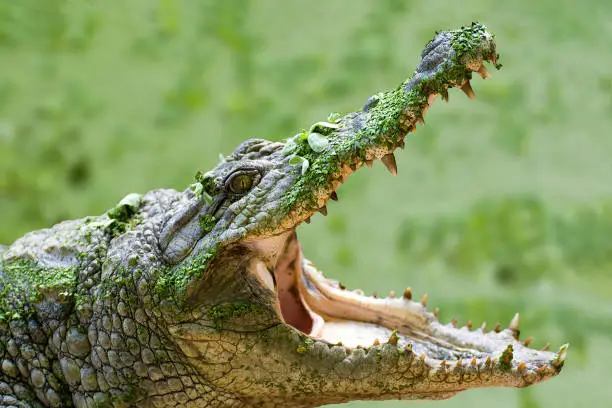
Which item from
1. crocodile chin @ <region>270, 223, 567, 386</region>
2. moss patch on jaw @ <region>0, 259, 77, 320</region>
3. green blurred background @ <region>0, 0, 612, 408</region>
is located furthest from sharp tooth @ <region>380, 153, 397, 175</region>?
green blurred background @ <region>0, 0, 612, 408</region>

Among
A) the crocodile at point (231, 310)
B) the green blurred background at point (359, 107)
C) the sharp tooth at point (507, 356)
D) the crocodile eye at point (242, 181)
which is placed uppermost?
the green blurred background at point (359, 107)

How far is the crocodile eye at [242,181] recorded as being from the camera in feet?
8.90

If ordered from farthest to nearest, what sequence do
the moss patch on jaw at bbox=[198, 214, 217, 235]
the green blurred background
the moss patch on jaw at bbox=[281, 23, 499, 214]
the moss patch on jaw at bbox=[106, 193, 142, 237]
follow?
1. the green blurred background
2. the moss patch on jaw at bbox=[106, 193, 142, 237]
3. the moss patch on jaw at bbox=[198, 214, 217, 235]
4. the moss patch on jaw at bbox=[281, 23, 499, 214]

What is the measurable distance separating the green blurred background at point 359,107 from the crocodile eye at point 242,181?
2.97m

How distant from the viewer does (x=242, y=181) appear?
2719mm

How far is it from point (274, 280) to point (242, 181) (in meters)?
0.36

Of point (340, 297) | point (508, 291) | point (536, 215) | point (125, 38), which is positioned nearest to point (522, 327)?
point (508, 291)

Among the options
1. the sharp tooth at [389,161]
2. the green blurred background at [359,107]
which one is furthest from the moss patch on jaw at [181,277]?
the green blurred background at [359,107]

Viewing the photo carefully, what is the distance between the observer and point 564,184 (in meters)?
5.79

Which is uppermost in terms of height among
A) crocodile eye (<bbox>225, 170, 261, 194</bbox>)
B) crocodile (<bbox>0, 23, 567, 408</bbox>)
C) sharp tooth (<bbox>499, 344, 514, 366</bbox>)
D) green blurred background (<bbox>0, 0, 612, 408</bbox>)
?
green blurred background (<bbox>0, 0, 612, 408</bbox>)

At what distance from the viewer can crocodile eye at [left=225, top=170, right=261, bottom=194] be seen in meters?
2.71

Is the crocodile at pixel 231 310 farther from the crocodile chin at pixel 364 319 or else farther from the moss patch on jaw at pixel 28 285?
the crocodile chin at pixel 364 319

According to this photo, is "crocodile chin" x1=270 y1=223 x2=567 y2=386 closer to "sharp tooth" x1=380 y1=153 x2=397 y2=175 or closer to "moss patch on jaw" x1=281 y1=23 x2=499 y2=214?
"moss patch on jaw" x1=281 y1=23 x2=499 y2=214

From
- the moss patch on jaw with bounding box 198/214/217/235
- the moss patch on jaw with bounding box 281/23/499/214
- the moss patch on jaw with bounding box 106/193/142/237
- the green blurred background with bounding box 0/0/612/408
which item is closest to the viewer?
the moss patch on jaw with bounding box 281/23/499/214
